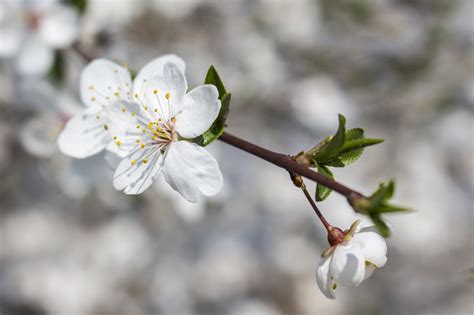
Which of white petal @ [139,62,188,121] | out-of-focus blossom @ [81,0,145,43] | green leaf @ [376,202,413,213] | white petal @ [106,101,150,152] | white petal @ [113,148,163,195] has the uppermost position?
out-of-focus blossom @ [81,0,145,43]

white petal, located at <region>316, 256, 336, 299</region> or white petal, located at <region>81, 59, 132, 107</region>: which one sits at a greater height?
white petal, located at <region>81, 59, 132, 107</region>

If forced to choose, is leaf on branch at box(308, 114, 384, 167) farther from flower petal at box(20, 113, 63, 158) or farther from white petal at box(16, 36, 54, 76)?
flower petal at box(20, 113, 63, 158)

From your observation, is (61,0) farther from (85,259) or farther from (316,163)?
(85,259)

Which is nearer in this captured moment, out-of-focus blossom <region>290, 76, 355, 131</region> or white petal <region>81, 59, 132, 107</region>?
white petal <region>81, 59, 132, 107</region>

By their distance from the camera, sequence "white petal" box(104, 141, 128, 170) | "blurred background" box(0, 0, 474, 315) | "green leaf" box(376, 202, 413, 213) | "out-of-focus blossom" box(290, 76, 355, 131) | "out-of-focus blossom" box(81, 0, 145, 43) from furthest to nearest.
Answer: "out-of-focus blossom" box(290, 76, 355, 131), "blurred background" box(0, 0, 474, 315), "out-of-focus blossom" box(81, 0, 145, 43), "white petal" box(104, 141, 128, 170), "green leaf" box(376, 202, 413, 213)

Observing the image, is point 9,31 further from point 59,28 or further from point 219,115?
point 219,115

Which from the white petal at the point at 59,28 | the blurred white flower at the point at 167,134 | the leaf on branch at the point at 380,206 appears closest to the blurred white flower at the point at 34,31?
the white petal at the point at 59,28

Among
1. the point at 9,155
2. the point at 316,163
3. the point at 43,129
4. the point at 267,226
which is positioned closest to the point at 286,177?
the point at 267,226

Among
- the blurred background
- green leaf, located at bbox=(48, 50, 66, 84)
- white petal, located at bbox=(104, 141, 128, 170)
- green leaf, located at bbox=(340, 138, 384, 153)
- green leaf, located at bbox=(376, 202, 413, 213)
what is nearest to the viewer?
green leaf, located at bbox=(376, 202, 413, 213)

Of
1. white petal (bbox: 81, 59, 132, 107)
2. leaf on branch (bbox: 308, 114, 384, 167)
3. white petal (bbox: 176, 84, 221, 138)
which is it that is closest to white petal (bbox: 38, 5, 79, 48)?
white petal (bbox: 81, 59, 132, 107)
